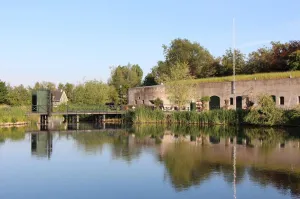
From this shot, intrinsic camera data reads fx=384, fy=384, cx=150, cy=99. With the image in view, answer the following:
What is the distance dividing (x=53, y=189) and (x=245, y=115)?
20807 millimetres

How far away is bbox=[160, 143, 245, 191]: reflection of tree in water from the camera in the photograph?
1133cm

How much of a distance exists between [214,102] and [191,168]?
2399cm

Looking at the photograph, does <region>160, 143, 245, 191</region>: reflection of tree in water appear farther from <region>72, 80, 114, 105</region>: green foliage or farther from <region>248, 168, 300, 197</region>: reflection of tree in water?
<region>72, 80, 114, 105</region>: green foliage

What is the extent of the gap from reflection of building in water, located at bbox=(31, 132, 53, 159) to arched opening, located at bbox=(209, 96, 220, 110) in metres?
17.3

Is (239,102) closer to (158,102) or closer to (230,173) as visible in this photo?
(158,102)

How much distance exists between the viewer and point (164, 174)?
12.3 meters

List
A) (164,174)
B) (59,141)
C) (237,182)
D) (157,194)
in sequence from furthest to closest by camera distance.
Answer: (59,141) < (164,174) < (237,182) < (157,194)

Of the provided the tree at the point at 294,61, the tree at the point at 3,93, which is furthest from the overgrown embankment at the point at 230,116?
the tree at the point at 3,93

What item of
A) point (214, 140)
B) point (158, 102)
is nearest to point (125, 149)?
point (214, 140)

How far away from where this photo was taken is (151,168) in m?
13.3

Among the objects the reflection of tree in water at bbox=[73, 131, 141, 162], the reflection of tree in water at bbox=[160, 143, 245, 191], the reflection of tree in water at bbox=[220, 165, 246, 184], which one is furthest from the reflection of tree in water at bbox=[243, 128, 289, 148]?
the reflection of tree in water at bbox=[73, 131, 141, 162]

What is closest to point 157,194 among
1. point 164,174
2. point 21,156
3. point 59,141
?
point 164,174

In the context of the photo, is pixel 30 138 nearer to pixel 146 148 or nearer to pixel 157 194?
pixel 146 148

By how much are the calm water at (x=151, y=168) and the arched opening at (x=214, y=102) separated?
47.9 ft
